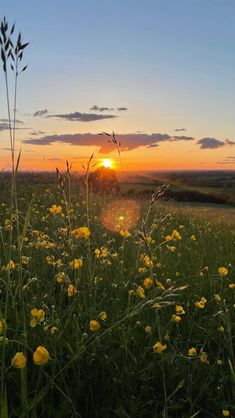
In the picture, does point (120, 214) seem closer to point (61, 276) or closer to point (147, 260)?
point (147, 260)

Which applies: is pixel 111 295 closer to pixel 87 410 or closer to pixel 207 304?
pixel 207 304

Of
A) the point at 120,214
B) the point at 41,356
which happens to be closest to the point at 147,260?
the point at 41,356

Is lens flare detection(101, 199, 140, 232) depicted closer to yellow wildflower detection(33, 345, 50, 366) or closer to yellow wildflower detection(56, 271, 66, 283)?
yellow wildflower detection(56, 271, 66, 283)

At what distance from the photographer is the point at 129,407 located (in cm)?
276

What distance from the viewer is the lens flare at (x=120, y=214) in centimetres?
962

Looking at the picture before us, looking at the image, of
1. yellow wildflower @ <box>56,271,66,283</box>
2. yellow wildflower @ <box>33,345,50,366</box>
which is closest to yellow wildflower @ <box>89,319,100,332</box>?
yellow wildflower @ <box>33,345,50,366</box>

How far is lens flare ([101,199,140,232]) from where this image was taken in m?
9.62

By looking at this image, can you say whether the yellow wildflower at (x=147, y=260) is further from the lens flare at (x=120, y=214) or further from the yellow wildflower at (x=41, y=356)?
the lens flare at (x=120, y=214)

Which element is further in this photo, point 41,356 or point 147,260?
point 147,260

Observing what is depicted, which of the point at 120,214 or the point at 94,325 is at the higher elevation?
the point at 94,325

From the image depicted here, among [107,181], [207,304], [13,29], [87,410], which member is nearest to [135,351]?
[87,410]

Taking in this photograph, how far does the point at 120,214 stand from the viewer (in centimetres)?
1135

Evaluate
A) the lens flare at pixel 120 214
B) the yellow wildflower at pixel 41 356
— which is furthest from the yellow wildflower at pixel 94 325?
the lens flare at pixel 120 214

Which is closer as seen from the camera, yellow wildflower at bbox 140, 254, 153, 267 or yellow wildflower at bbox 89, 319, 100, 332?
yellow wildflower at bbox 89, 319, 100, 332
